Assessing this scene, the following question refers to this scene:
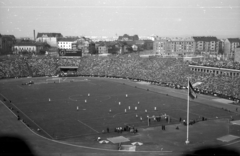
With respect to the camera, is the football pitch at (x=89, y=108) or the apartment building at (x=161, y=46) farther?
the apartment building at (x=161, y=46)

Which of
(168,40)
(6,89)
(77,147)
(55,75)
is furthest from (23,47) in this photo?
(77,147)

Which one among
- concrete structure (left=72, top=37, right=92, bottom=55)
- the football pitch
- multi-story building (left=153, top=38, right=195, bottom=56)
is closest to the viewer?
the football pitch

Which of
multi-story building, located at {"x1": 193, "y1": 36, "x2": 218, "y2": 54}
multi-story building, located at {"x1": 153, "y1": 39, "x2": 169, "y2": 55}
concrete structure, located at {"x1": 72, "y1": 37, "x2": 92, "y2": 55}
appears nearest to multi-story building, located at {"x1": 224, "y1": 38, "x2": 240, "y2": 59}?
multi-story building, located at {"x1": 193, "y1": 36, "x2": 218, "y2": 54}

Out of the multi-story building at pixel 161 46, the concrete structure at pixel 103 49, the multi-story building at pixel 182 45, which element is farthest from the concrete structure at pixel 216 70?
the concrete structure at pixel 103 49

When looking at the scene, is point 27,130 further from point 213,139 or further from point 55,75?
point 55,75

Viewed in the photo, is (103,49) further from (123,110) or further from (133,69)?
(123,110)

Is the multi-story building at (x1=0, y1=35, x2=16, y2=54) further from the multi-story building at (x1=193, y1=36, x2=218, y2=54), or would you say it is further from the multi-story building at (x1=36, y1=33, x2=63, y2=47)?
the multi-story building at (x1=193, y1=36, x2=218, y2=54)

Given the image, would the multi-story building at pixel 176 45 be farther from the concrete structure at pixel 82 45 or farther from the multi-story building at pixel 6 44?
the multi-story building at pixel 6 44
